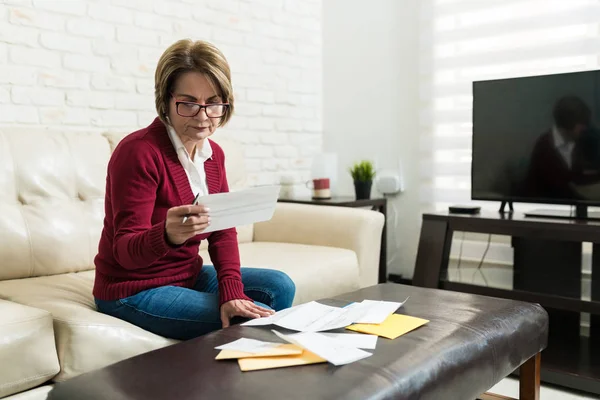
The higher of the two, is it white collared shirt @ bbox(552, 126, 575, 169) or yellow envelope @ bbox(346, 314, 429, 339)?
white collared shirt @ bbox(552, 126, 575, 169)

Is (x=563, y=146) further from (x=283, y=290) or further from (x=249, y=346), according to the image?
(x=249, y=346)

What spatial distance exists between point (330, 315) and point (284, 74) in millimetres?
2203

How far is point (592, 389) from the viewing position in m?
1.93

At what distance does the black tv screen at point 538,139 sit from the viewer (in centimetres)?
230

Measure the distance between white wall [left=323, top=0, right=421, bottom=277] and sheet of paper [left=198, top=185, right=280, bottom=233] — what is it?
1959 mm

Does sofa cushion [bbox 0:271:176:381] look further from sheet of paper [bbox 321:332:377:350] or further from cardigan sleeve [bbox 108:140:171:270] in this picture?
sheet of paper [bbox 321:332:377:350]

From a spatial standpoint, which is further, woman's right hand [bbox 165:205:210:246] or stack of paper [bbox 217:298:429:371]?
woman's right hand [bbox 165:205:210:246]

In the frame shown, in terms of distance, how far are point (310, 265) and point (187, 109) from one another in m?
0.83

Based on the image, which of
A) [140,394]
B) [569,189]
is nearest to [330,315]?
[140,394]

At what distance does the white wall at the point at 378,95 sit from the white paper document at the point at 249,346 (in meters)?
2.20

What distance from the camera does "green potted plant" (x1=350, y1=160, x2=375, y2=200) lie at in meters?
3.12

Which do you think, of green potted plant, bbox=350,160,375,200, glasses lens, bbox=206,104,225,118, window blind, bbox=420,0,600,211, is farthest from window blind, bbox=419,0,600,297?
glasses lens, bbox=206,104,225,118

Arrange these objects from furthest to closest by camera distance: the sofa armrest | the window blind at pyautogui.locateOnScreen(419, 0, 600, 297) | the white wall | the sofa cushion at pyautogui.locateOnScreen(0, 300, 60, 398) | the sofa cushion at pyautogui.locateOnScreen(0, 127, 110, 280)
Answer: the white wall, the window blind at pyautogui.locateOnScreen(419, 0, 600, 297), the sofa armrest, the sofa cushion at pyautogui.locateOnScreen(0, 127, 110, 280), the sofa cushion at pyautogui.locateOnScreen(0, 300, 60, 398)

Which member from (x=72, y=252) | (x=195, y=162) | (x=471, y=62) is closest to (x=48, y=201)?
(x=72, y=252)
